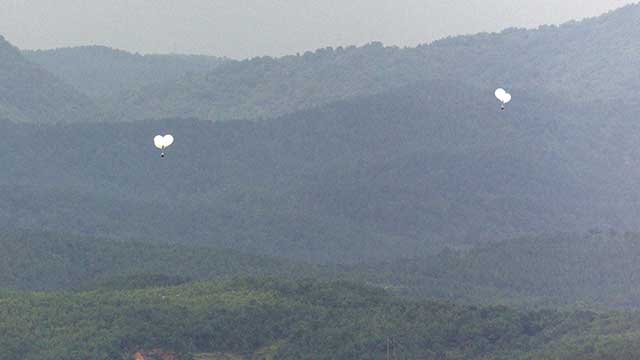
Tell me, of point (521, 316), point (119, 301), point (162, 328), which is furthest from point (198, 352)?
point (521, 316)

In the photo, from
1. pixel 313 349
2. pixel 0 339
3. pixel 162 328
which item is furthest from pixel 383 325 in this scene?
pixel 0 339

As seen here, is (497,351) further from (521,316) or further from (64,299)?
(64,299)

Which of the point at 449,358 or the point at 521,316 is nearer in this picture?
the point at 449,358

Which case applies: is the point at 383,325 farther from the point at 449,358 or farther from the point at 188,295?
the point at 188,295

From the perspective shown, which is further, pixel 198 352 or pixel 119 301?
pixel 119 301

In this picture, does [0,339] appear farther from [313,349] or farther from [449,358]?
[449,358]
